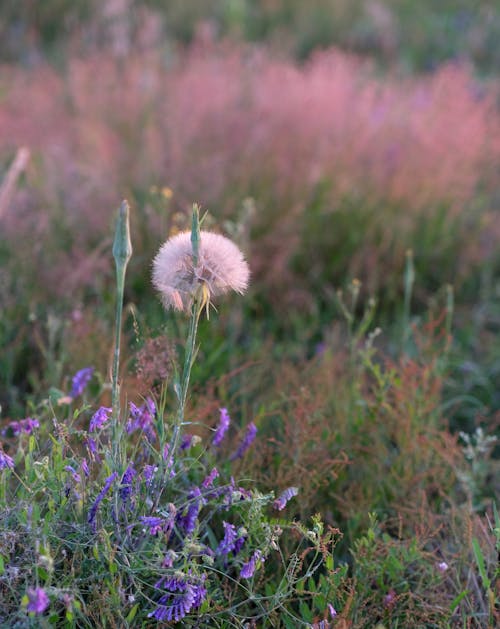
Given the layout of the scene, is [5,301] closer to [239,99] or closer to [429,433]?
[429,433]

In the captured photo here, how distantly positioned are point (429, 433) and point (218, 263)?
1071mm

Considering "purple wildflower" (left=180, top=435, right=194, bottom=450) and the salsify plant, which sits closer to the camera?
the salsify plant

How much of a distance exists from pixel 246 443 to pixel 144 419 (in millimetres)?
291

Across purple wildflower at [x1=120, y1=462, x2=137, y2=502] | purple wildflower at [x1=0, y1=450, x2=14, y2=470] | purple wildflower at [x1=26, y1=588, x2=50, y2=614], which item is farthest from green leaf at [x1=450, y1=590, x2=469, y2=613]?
purple wildflower at [x1=0, y1=450, x2=14, y2=470]

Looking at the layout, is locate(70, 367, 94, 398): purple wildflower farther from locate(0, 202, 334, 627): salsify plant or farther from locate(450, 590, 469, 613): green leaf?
locate(450, 590, 469, 613): green leaf

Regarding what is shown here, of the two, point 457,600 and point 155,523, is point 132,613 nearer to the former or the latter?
point 155,523

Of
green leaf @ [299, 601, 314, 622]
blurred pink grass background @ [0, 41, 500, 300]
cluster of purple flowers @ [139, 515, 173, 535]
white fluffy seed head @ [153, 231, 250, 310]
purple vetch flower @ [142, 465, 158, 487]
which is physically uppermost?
white fluffy seed head @ [153, 231, 250, 310]

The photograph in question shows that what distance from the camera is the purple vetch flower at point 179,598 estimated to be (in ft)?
4.14

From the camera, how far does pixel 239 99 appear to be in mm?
3955

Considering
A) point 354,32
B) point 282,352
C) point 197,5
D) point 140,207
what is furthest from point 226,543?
point 197,5

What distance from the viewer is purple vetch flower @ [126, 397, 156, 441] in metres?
1.48

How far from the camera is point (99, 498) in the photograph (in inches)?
50.8

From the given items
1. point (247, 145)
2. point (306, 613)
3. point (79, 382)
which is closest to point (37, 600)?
point (306, 613)

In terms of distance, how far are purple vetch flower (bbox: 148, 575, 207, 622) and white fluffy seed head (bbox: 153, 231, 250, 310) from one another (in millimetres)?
498
